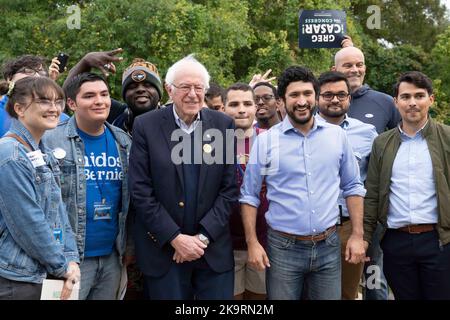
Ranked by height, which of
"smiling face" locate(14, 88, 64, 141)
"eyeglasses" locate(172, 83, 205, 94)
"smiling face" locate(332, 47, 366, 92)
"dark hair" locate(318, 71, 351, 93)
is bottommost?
"smiling face" locate(14, 88, 64, 141)

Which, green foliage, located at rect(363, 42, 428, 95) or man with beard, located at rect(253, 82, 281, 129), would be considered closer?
man with beard, located at rect(253, 82, 281, 129)

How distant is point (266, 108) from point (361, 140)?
0.98 meters

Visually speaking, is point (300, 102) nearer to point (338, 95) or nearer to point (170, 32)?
point (338, 95)

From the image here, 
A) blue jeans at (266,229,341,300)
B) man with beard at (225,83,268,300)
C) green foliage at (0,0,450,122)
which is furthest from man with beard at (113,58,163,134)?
green foliage at (0,0,450,122)

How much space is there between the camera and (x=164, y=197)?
3.73 m

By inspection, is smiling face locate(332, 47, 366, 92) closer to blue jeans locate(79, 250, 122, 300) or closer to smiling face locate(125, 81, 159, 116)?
smiling face locate(125, 81, 159, 116)

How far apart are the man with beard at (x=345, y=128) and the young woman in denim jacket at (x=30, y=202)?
2.27m

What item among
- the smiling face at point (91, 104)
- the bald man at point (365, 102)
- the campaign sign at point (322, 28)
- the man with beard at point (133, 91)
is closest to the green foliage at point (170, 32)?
the campaign sign at point (322, 28)

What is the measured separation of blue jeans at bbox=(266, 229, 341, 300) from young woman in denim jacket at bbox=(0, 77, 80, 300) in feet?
4.55

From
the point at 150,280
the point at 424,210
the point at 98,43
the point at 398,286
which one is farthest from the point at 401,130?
the point at 98,43

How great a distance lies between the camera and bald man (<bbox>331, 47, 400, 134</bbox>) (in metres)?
5.12

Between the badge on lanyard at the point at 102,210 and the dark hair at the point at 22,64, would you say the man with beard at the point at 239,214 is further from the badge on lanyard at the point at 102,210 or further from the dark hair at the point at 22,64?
the dark hair at the point at 22,64

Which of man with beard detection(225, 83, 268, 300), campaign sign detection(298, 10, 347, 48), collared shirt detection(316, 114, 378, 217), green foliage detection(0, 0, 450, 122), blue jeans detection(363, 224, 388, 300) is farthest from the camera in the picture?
green foliage detection(0, 0, 450, 122)

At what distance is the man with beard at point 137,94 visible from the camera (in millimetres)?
4703
